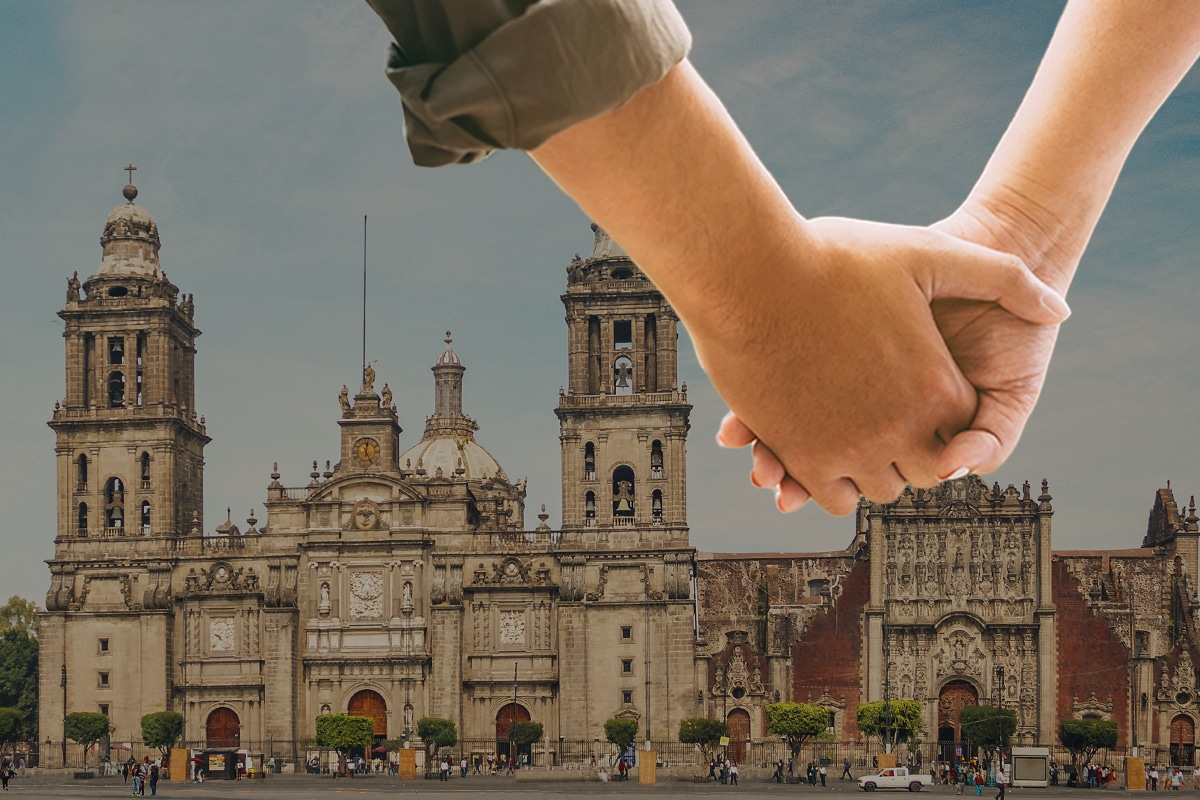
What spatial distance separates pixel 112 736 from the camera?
5928 centimetres

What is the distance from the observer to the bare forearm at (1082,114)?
2.81m

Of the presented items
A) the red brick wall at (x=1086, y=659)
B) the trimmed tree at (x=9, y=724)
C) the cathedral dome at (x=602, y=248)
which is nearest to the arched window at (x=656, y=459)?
the cathedral dome at (x=602, y=248)

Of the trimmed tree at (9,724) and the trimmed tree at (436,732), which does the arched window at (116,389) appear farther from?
the trimmed tree at (436,732)

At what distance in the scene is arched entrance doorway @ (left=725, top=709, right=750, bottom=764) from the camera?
193ft

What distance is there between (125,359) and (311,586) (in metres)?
11.8

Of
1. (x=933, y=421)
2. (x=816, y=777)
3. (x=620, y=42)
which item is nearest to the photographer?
(x=620, y=42)

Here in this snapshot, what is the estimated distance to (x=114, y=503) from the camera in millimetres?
62719

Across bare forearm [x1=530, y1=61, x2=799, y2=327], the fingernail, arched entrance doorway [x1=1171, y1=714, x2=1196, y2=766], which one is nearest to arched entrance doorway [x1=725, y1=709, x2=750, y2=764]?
arched entrance doorway [x1=1171, y1=714, x2=1196, y2=766]

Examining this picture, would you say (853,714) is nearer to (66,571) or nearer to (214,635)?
(214,635)

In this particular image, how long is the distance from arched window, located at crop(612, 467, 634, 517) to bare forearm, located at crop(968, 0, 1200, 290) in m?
56.8

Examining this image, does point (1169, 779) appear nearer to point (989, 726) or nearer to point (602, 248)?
point (989, 726)

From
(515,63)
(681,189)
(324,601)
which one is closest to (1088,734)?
(324,601)

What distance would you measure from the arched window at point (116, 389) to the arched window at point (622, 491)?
19.2 meters

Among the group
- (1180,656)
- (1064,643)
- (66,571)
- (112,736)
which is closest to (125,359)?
(66,571)
